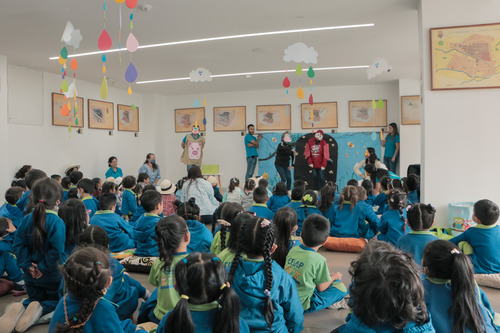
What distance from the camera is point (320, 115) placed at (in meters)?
10.0

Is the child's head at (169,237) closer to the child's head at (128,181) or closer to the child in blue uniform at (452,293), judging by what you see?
the child in blue uniform at (452,293)

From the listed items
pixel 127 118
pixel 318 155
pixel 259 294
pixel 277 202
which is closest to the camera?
pixel 259 294

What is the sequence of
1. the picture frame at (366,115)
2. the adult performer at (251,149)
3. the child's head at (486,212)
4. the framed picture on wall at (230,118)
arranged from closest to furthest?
1. the child's head at (486,212)
2. the picture frame at (366,115)
3. the adult performer at (251,149)
4. the framed picture on wall at (230,118)

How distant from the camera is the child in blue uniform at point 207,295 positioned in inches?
52.1

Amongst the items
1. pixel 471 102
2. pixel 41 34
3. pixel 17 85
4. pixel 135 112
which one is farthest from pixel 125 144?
pixel 471 102

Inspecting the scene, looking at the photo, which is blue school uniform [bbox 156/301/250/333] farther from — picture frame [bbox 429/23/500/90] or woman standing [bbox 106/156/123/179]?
woman standing [bbox 106/156/123/179]

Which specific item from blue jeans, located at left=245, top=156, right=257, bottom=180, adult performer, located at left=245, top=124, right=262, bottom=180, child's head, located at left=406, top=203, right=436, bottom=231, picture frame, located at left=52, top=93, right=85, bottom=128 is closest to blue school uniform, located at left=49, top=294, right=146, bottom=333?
child's head, located at left=406, top=203, right=436, bottom=231

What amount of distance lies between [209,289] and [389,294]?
617 millimetres

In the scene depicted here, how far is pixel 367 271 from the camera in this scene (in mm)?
1291

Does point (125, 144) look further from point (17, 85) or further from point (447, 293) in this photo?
point (447, 293)

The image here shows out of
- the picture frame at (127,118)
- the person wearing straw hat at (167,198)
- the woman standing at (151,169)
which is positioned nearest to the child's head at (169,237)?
the person wearing straw hat at (167,198)

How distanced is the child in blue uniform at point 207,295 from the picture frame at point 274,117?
29.5ft

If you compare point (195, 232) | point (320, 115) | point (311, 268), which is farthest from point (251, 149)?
point (311, 268)

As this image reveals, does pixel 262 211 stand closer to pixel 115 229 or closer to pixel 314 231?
pixel 115 229
